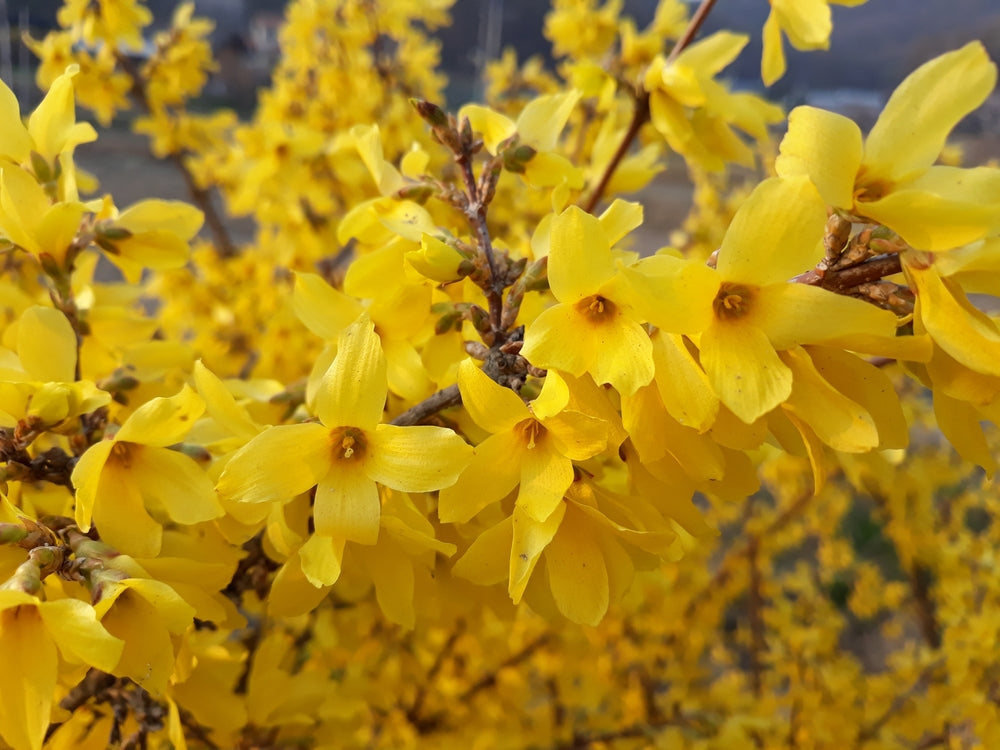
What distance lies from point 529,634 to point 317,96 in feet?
6.23

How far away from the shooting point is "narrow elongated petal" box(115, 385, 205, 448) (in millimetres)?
567

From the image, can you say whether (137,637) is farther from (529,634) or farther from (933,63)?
(529,634)

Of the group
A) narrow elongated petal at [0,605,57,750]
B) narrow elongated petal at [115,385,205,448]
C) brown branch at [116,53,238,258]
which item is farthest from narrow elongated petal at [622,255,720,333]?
brown branch at [116,53,238,258]

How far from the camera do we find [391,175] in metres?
0.80

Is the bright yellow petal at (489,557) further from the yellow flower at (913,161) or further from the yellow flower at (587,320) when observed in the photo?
the yellow flower at (913,161)

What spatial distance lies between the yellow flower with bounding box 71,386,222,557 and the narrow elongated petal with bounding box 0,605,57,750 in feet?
0.30

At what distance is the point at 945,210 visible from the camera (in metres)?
0.46

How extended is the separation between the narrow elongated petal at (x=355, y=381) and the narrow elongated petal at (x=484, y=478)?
9 cm

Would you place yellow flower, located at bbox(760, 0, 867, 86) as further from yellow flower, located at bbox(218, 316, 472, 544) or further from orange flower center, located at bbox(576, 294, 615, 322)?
yellow flower, located at bbox(218, 316, 472, 544)

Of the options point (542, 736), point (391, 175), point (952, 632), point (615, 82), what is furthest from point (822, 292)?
point (542, 736)

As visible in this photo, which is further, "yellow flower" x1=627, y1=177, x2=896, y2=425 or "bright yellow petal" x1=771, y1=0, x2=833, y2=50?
"bright yellow petal" x1=771, y1=0, x2=833, y2=50

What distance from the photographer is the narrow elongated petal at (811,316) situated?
18.7 inches

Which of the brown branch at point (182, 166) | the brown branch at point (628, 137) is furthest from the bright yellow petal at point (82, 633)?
the brown branch at point (182, 166)

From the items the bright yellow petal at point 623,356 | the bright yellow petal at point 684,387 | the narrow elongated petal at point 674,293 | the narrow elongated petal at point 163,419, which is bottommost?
the narrow elongated petal at point 163,419
